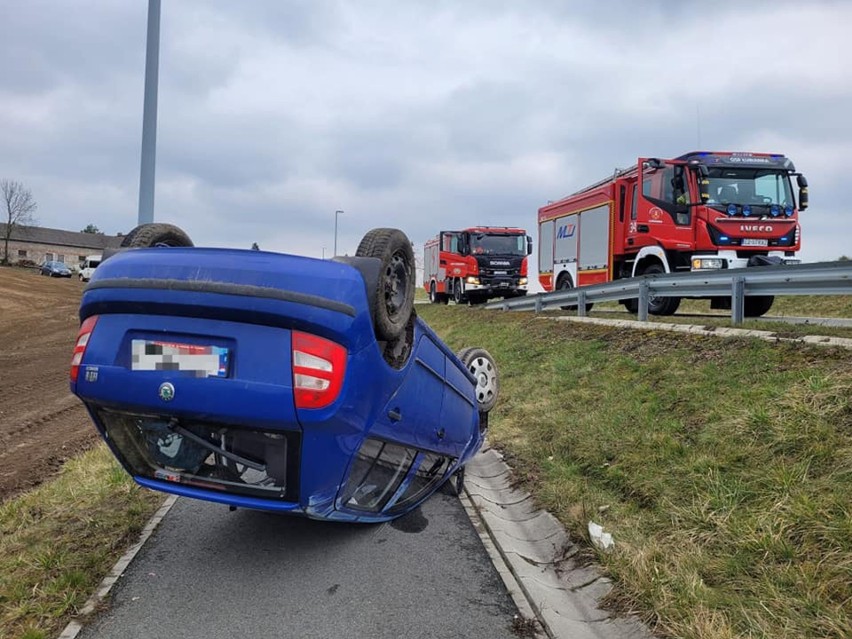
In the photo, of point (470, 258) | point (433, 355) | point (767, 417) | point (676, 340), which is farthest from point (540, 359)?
point (470, 258)

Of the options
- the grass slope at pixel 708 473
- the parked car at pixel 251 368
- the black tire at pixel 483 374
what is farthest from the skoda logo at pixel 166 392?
the black tire at pixel 483 374

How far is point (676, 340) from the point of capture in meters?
7.36

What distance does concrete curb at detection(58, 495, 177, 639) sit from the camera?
2.91 m

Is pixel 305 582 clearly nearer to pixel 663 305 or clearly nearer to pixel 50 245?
pixel 663 305

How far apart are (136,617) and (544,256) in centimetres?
1668

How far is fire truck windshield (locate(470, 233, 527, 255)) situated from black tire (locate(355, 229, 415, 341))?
20063mm

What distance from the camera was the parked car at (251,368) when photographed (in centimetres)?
275

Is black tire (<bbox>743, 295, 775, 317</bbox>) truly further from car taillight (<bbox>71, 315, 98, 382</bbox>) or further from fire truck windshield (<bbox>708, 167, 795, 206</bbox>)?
car taillight (<bbox>71, 315, 98, 382</bbox>)

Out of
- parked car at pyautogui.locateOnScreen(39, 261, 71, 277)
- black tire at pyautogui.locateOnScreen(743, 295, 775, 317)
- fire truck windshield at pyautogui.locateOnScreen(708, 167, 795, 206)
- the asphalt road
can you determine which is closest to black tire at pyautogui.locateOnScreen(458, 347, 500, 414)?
the asphalt road

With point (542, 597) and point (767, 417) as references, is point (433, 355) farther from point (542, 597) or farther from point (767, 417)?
point (767, 417)

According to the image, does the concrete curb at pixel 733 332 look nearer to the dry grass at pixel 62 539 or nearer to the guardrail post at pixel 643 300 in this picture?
the guardrail post at pixel 643 300

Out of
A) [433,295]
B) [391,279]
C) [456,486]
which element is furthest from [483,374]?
[433,295]

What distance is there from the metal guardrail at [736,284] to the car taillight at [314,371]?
6417 mm

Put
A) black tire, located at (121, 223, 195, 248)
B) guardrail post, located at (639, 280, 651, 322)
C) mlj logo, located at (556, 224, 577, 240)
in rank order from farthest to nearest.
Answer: mlj logo, located at (556, 224, 577, 240), guardrail post, located at (639, 280, 651, 322), black tire, located at (121, 223, 195, 248)
